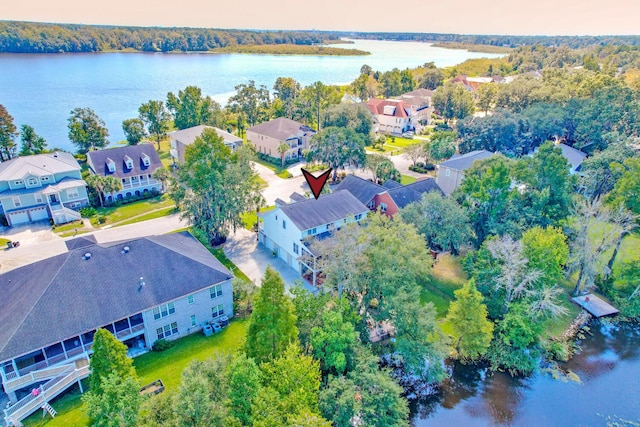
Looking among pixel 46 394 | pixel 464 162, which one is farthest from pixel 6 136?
pixel 464 162

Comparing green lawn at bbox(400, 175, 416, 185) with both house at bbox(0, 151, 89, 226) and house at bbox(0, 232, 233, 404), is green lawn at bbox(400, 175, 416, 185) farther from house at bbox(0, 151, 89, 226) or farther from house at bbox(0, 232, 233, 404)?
house at bbox(0, 151, 89, 226)

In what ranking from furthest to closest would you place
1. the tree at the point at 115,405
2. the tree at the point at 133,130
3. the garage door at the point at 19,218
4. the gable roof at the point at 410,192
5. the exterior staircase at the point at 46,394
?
the tree at the point at 133,130 → the garage door at the point at 19,218 → the gable roof at the point at 410,192 → the exterior staircase at the point at 46,394 → the tree at the point at 115,405

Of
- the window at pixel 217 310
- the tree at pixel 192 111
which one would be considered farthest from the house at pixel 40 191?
the tree at pixel 192 111

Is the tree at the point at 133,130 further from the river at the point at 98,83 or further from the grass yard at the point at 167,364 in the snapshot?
the grass yard at the point at 167,364

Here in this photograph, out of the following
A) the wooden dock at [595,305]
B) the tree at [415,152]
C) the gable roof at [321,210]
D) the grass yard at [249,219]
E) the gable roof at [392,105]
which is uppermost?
the gable roof at [392,105]

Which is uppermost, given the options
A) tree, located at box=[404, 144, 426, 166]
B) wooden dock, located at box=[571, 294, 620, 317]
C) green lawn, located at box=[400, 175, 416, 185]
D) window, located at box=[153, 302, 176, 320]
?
tree, located at box=[404, 144, 426, 166]

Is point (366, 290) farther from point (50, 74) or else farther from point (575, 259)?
point (50, 74)

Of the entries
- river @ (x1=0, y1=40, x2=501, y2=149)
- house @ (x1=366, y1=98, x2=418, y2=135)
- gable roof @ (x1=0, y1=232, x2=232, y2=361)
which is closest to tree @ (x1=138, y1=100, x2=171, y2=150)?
river @ (x1=0, y1=40, x2=501, y2=149)
